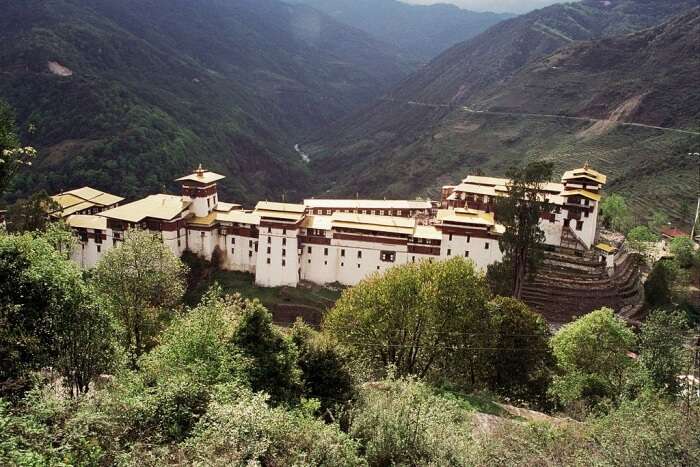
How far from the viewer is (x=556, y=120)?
322 ft

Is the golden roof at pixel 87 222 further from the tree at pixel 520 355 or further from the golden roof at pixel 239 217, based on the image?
the tree at pixel 520 355

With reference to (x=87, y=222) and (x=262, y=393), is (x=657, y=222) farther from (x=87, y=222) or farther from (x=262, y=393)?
(x=262, y=393)

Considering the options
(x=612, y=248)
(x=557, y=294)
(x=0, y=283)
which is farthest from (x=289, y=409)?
(x=612, y=248)

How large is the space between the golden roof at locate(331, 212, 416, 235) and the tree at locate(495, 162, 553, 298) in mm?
7936

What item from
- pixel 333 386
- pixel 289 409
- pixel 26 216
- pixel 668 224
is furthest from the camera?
pixel 668 224

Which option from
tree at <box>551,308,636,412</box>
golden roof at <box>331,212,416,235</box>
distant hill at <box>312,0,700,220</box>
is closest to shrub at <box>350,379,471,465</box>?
tree at <box>551,308,636,412</box>

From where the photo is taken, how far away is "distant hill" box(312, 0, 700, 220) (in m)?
76.7

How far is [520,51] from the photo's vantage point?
6117 inches

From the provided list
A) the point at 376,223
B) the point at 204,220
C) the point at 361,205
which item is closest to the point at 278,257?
the point at 204,220

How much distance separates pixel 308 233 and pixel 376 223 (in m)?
5.65

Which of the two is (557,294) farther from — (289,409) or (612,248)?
(289,409)

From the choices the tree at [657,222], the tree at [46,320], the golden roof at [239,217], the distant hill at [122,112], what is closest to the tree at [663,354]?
the tree at [46,320]

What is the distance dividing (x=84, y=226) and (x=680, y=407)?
1615 inches

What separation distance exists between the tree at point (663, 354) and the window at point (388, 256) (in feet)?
64.4
